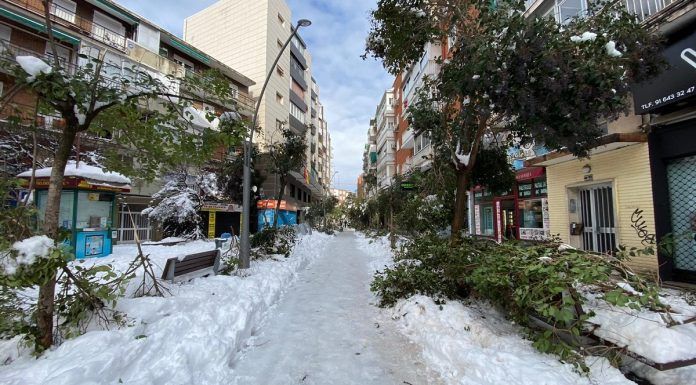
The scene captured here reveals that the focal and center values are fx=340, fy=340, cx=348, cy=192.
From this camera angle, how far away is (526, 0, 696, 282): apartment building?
736cm

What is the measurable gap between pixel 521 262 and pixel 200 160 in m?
5.07

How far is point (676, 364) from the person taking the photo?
301cm

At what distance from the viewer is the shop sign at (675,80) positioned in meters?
7.05

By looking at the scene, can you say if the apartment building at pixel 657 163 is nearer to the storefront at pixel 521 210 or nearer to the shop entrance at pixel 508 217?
the storefront at pixel 521 210

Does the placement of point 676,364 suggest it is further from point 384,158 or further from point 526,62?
point 384,158

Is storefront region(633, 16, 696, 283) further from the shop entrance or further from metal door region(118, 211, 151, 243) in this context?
metal door region(118, 211, 151, 243)

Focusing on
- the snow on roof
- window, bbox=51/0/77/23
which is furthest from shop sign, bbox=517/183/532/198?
window, bbox=51/0/77/23

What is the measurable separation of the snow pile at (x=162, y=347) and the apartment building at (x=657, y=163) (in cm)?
739

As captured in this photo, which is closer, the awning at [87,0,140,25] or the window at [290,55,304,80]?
the awning at [87,0,140,25]

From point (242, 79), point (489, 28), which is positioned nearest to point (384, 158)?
point (242, 79)

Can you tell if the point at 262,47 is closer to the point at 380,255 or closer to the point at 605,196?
the point at 380,255

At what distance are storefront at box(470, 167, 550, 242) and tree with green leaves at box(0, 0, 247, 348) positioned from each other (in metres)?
10.2

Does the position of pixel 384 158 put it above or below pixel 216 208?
above

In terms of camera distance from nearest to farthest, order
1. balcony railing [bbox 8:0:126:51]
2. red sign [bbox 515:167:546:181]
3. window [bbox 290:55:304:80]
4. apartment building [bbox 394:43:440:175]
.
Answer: red sign [bbox 515:167:546:181] → balcony railing [bbox 8:0:126:51] → apartment building [bbox 394:43:440:175] → window [bbox 290:55:304:80]
